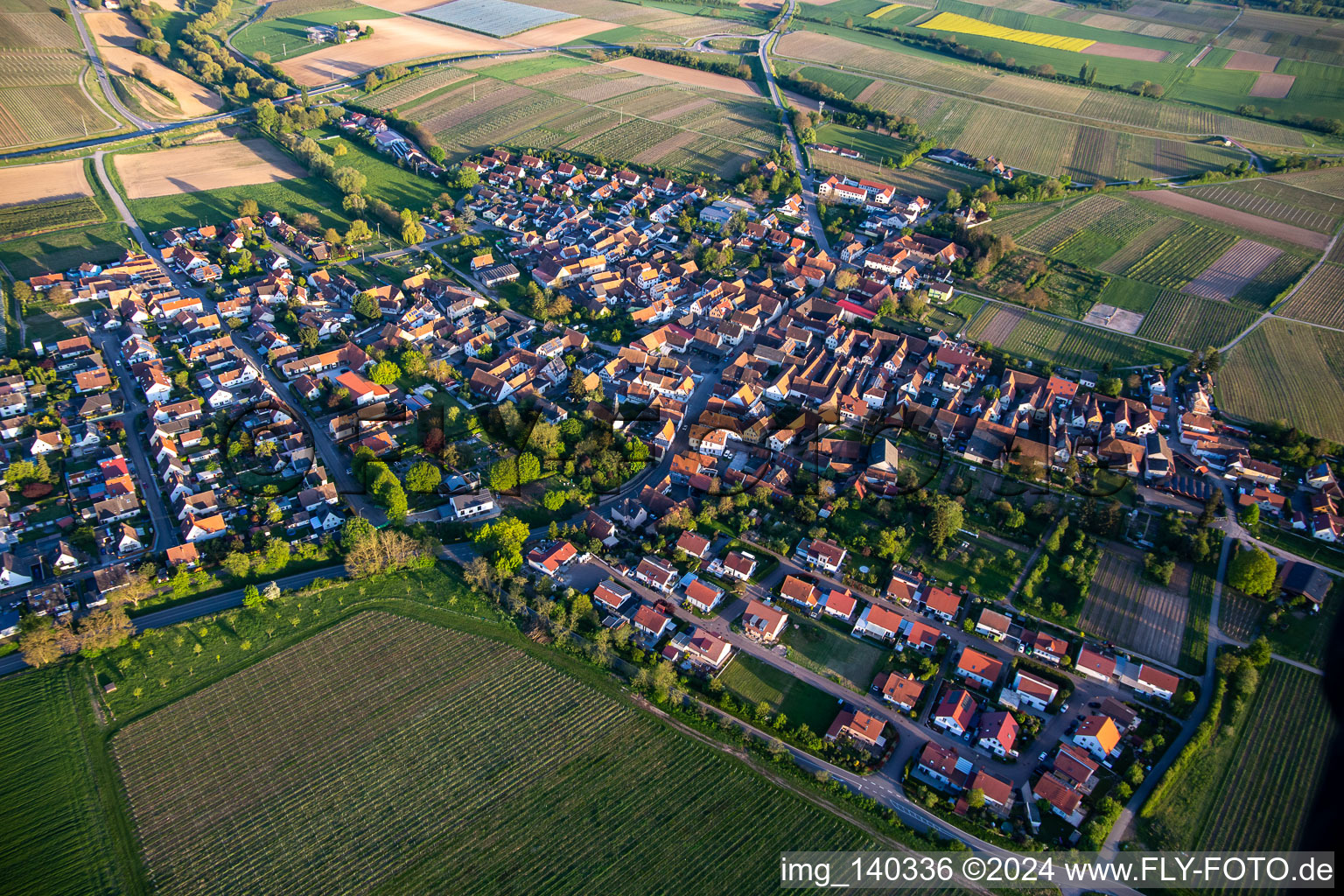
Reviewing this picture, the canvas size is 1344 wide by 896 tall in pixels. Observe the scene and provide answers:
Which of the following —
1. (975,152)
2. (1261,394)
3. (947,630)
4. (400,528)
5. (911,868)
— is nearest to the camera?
(911,868)

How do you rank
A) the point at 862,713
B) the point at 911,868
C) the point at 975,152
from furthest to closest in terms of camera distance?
the point at 975,152, the point at 862,713, the point at 911,868

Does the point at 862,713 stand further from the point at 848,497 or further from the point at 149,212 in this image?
the point at 149,212

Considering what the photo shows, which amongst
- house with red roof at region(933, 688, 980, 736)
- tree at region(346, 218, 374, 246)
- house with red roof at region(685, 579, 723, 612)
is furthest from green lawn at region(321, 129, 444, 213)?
house with red roof at region(933, 688, 980, 736)

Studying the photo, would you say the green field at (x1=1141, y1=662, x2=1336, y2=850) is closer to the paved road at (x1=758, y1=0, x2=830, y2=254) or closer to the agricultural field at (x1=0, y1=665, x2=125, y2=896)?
the agricultural field at (x1=0, y1=665, x2=125, y2=896)

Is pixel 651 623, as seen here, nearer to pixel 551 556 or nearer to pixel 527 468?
pixel 551 556

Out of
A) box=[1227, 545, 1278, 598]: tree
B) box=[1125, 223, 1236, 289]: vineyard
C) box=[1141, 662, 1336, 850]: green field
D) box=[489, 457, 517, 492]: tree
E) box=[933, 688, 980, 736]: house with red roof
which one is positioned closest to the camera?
box=[1141, 662, 1336, 850]: green field

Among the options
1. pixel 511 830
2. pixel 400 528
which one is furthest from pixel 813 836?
pixel 400 528
